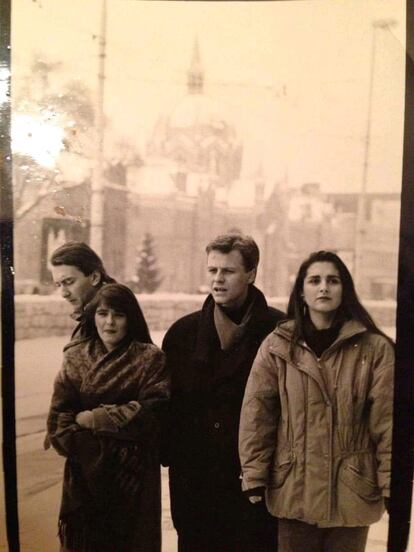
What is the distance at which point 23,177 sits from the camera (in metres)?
1.97

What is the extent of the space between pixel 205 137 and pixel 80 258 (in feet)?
1.67

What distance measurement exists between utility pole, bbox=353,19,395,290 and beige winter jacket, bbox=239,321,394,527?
0.17 metres

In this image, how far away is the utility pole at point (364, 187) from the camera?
182cm

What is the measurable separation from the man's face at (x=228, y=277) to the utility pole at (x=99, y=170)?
13.1 inches

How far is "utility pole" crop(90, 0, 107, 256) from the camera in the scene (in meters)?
1.88

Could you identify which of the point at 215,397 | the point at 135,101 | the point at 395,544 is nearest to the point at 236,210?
the point at 135,101

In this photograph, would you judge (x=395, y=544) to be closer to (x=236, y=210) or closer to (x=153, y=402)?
(x=153, y=402)

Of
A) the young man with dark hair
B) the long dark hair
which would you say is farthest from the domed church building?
the long dark hair

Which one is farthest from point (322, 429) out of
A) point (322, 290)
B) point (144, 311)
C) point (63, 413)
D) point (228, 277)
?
point (63, 413)

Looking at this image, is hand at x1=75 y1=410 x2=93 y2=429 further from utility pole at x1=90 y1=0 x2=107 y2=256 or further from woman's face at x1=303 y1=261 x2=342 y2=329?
→ woman's face at x1=303 y1=261 x2=342 y2=329

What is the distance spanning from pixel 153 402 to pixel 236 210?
0.61m

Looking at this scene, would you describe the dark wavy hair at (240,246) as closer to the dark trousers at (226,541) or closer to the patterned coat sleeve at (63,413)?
the patterned coat sleeve at (63,413)

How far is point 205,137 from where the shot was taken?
187cm

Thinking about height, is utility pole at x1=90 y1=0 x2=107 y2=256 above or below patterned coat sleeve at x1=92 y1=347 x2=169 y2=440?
above
